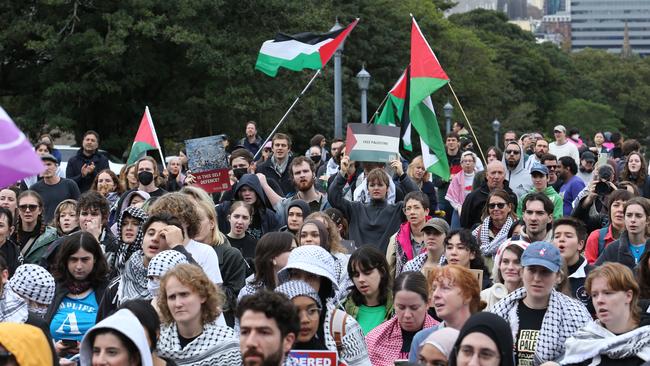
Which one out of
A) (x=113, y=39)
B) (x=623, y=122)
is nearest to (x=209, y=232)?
(x=113, y=39)

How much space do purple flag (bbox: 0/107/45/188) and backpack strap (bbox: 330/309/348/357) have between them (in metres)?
1.86

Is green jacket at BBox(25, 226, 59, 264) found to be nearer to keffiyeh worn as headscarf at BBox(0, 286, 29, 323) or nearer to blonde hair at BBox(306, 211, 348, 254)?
blonde hair at BBox(306, 211, 348, 254)

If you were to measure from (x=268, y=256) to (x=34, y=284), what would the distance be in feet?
4.77

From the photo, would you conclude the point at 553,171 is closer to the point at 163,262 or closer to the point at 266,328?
the point at 163,262

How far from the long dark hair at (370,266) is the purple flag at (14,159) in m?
2.98

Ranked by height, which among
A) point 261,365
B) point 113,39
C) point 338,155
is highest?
point 113,39

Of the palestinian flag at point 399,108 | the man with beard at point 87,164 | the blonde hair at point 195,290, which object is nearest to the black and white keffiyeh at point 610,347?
the blonde hair at point 195,290

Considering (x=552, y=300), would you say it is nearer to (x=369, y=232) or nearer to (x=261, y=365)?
(x=261, y=365)

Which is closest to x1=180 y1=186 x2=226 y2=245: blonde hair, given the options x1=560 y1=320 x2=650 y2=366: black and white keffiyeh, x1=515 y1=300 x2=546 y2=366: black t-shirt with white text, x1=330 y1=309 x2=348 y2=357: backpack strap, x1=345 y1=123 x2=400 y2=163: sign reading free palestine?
x1=330 y1=309 x2=348 y2=357: backpack strap

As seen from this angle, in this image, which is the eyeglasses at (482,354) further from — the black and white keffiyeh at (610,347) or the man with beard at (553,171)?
the man with beard at (553,171)

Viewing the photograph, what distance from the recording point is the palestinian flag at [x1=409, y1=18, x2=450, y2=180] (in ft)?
50.2

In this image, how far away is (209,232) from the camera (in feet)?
30.9

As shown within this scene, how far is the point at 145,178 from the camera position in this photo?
12.9 m

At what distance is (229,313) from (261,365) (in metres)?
3.43
